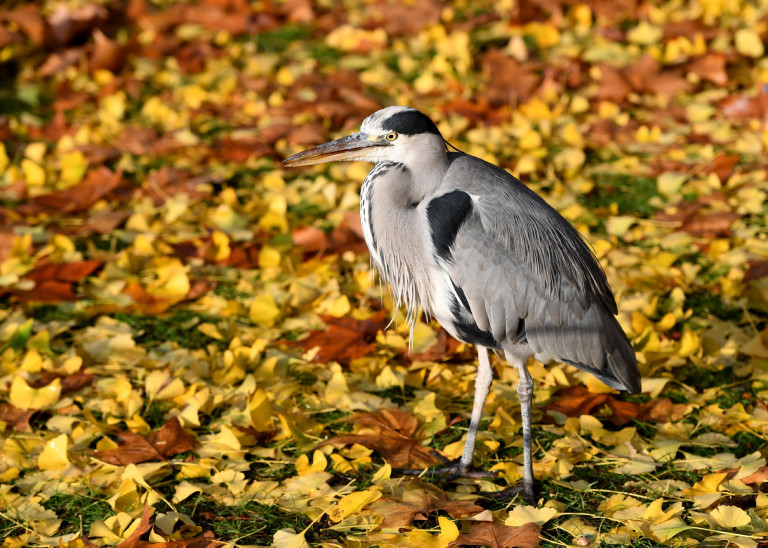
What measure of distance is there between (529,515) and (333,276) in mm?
1920

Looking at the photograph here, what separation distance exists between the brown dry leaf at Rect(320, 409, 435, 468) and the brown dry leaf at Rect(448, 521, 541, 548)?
0.49 metres

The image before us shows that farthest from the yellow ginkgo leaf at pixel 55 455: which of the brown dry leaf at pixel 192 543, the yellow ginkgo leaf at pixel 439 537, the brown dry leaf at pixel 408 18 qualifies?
the brown dry leaf at pixel 408 18

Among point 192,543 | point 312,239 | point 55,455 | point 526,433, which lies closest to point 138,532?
point 192,543

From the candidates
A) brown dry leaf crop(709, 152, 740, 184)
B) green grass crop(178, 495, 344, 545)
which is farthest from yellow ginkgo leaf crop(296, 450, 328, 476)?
brown dry leaf crop(709, 152, 740, 184)

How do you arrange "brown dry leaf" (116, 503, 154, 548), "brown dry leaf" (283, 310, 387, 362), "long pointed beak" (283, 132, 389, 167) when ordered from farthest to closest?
"brown dry leaf" (283, 310, 387, 362)
"long pointed beak" (283, 132, 389, 167)
"brown dry leaf" (116, 503, 154, 548)

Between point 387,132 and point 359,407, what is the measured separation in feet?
3.71

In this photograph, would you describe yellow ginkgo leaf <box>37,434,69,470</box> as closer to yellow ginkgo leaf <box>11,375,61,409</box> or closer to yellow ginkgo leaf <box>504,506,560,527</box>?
yellow ginkgo leaf <box>11,375,61,409</box>

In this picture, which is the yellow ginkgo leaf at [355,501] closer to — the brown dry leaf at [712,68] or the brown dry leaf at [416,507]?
the brown dry leaf at [416,507]

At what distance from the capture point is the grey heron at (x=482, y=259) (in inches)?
117

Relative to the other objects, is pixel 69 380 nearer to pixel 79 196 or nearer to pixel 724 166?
pixel 79 196

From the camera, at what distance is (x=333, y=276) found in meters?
4.34

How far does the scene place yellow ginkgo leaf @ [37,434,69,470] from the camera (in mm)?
3084

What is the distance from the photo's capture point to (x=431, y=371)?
145 inches

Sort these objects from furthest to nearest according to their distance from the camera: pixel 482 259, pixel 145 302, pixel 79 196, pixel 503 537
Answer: pixel 79 196 → pixel 145 302 → pixel 482 259 → pixel 503 537
